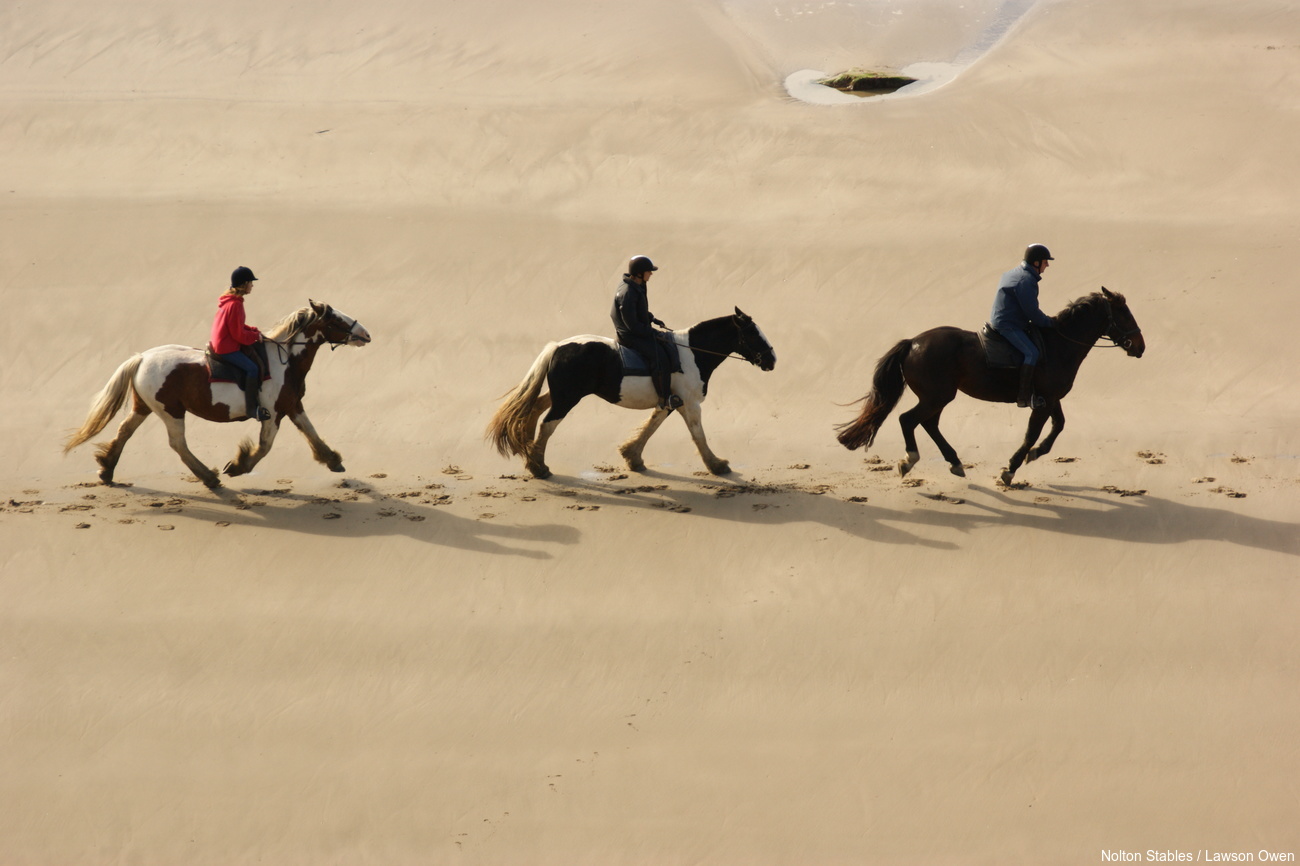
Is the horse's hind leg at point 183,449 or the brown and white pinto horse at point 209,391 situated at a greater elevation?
the brown and white pinto horse at point 209,391

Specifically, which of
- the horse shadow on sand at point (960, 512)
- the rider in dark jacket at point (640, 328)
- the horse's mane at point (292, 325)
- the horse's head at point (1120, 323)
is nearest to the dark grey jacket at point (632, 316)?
the rider in dark jacket at point (640, 328)

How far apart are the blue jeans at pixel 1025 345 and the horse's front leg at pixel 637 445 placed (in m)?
2.92

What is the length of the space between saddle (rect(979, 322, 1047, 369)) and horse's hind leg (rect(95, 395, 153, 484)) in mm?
6779

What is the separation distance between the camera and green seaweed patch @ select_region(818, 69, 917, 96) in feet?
62.8

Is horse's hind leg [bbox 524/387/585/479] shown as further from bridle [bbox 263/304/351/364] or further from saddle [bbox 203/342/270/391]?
saddle [bbox 203/342/270/391]

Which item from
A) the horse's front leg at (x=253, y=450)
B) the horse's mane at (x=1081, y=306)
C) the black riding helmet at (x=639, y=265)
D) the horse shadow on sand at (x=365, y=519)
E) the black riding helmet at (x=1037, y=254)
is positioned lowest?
the horse shadow on sand at (x=365, y=519)

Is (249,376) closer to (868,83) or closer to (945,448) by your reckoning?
(945,448)

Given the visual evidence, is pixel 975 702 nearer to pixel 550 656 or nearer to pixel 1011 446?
pixel 550 656

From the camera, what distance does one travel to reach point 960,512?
32.0 ft

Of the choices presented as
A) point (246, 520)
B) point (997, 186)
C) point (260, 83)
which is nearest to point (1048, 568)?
point (246, 520)

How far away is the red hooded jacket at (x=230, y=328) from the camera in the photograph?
30.8ft

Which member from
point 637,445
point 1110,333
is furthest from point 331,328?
point 1110,333

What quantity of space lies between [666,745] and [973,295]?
353 inches

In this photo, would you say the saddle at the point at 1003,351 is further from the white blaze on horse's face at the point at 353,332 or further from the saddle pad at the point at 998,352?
the white blaze on horse's face at the point at 353,332
